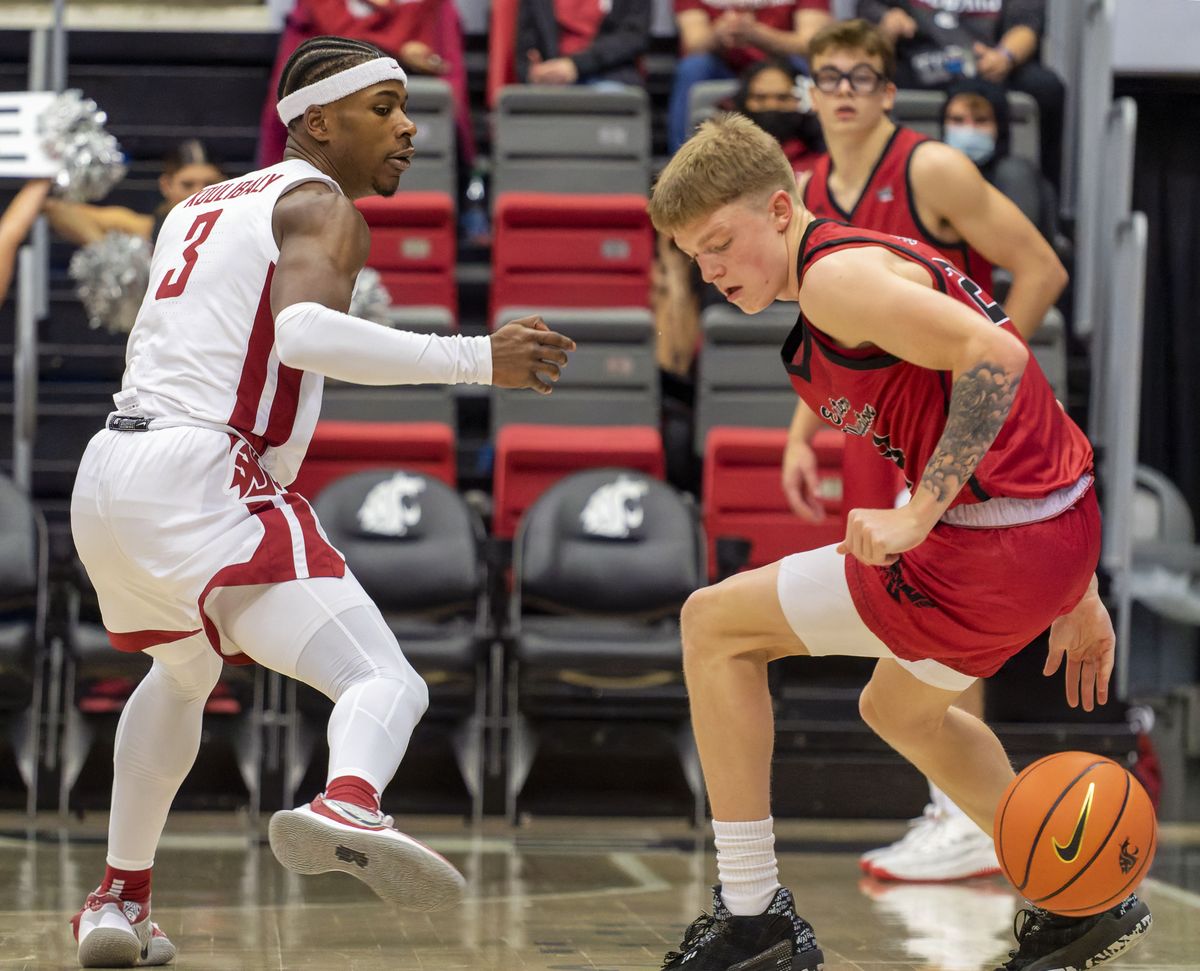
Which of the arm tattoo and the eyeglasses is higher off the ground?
the eyeglasses

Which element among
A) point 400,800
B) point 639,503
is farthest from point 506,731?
point 639,503

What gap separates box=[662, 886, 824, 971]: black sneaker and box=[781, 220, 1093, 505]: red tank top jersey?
0.81m

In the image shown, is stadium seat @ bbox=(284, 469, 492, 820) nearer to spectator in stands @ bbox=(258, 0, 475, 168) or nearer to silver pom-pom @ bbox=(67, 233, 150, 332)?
silver pom-pom @ bbox=(67, 233, 150, 332)

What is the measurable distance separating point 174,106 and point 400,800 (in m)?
4.15

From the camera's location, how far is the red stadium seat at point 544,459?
6590mm

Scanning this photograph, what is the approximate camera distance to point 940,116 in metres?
7.69

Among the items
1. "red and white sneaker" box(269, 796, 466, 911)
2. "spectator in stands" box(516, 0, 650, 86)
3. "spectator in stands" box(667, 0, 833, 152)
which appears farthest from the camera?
"spectator in stands" box(516, 0, 650, 86)

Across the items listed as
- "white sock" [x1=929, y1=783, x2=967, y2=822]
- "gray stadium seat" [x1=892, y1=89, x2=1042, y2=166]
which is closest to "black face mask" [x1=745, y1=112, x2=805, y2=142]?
"gray stadium seat" [x1=892, y1=89, x2=1042, y2=166]

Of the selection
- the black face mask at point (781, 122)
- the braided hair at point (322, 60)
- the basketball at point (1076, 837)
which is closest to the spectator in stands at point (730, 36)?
the black face mask at point (781, 122)

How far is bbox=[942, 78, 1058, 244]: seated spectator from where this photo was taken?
24.2ft

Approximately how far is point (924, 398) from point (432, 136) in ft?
17.0

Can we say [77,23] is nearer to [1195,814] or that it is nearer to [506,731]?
[506,731]

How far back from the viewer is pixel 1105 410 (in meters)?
7.26

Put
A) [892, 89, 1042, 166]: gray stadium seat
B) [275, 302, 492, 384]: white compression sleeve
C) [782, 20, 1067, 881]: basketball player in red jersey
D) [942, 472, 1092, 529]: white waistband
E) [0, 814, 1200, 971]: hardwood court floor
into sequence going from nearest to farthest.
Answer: [275, 302, 492, 384]: white compression sleeve
[942, 472, 1092, 529]: white waistband
[0, 814, 1200, 971]: hardwood court floor
[782, 20, 1067, 881]: basketball player in red jersey
[892, 89, 1042, 166]: gray stadium seat
